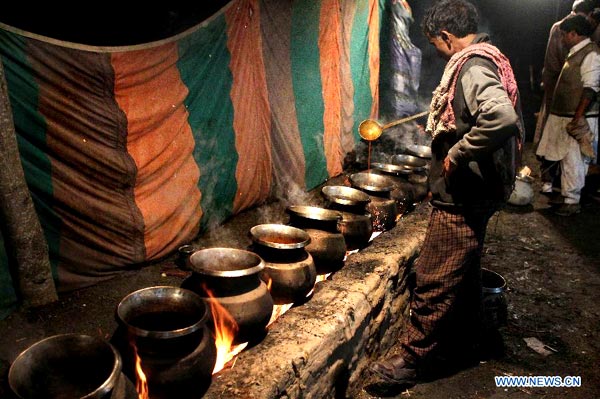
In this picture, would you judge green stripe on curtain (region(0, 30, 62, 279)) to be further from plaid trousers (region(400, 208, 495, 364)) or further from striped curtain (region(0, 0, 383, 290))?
plaid trousers (region(400, 208, 495, 364))

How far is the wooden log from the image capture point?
3.49m

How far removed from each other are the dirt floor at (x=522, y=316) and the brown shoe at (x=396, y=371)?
0.13 metres

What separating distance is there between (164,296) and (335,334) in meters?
1.40

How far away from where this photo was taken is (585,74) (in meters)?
8.25

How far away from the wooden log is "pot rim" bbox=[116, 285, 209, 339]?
1565mm

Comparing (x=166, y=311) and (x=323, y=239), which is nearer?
(x=166, y=311)

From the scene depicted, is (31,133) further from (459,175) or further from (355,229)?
(459,175)

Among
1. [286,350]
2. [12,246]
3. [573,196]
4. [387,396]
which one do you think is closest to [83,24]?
[12,246]

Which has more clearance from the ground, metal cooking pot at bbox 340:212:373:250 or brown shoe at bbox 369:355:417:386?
Result: metal cooking pot at bbox 340:212:373:250

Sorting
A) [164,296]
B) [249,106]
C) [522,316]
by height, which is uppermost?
[249,106]

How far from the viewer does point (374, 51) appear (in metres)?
11.0

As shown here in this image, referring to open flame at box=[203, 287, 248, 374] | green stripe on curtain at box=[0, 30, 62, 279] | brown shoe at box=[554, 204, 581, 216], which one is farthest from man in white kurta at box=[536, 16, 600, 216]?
green stripe on curtain at box=[0, 30, 62, 279]

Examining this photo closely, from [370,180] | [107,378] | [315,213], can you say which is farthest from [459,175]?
[107,378]

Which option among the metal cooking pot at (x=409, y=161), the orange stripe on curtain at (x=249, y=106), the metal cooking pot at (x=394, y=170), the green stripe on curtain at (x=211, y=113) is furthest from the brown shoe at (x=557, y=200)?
the green stripe on curtain at (x=211, y=113)
